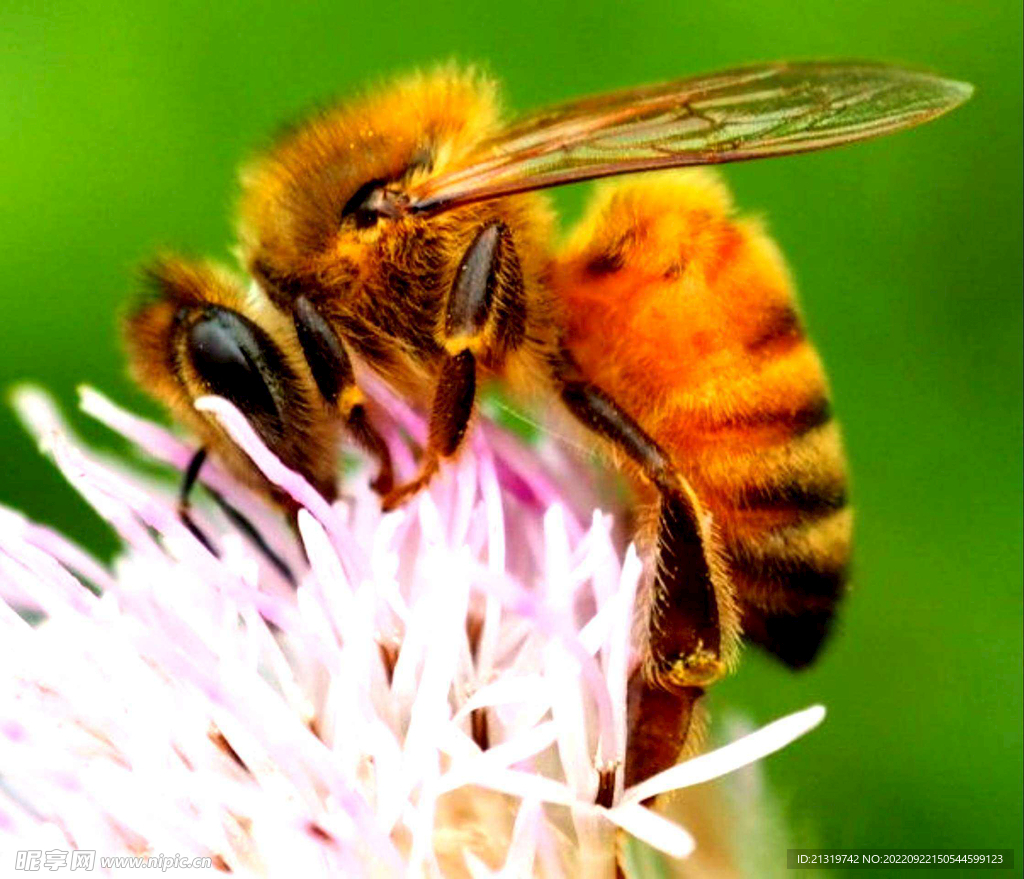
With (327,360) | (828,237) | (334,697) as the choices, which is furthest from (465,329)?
(828,237)

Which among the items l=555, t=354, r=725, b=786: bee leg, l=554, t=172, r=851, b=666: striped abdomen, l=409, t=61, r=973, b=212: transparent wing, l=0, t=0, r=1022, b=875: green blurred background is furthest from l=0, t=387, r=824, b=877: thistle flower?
l=0, t=0, r=1022, b=875: green blurred background

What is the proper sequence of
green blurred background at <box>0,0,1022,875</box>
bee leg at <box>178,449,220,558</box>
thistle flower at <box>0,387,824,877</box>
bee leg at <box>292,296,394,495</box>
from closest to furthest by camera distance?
thistle flower at <box>0,387,824,877</box> < bee leg at <box>292,296,394,495</box> < bee leg at <box>178,449,220,558</box> < green blurred background at <box>0,0,1022,875</box>

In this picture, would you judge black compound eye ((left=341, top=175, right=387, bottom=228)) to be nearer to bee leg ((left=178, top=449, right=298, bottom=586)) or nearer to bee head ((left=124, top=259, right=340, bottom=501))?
bee head ((left=124, top=259, right=340, bottom=501))

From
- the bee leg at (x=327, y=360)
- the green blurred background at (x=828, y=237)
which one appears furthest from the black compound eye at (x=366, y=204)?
the green blurred background at (x=828, y=237)

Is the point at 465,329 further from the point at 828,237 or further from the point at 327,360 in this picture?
the point at 828,237

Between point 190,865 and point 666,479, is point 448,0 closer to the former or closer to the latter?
point 666,479

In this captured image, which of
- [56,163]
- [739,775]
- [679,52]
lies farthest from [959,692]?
[56,163]
